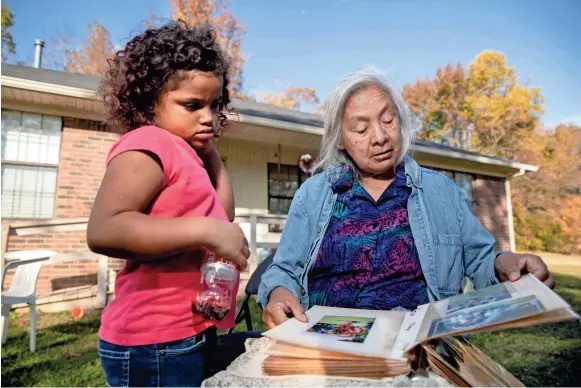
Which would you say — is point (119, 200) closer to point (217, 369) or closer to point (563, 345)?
point (217, 369)

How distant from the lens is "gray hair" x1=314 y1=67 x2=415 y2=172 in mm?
1763

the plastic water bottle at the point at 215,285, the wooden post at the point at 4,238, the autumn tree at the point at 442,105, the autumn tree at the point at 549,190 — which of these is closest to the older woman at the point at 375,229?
the plastic water bottle at the point at 215,285

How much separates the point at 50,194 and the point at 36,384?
4.59m

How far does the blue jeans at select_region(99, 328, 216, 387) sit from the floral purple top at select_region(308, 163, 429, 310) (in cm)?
65

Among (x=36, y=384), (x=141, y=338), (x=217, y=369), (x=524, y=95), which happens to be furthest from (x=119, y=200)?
(x=524, y=95)

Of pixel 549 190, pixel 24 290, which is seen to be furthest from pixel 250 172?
pixel 549 190

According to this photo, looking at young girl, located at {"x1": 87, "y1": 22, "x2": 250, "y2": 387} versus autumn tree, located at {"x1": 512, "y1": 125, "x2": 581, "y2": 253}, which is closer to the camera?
young girl, located at {"x1": 87, "y1": 22, "x2": 250, "y2": 387}

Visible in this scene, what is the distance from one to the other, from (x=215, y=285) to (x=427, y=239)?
0.89 m

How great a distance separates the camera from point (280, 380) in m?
Result: 0.81

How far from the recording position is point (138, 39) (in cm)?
128

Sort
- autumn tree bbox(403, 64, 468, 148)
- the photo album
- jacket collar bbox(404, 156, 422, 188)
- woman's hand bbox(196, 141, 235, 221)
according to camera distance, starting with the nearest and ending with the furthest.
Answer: the photo album → woman's hand bbox(196, 141, 235, 221) → jacket collar bbox(404, 156, 422, 188) → autumn tree bbox(403, 64, 468, 148)

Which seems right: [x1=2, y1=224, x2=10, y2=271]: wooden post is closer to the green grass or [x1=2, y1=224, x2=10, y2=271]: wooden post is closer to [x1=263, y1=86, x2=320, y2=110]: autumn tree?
the green grass

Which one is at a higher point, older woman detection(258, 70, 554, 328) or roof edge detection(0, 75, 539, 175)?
roof edge detection(0, 75, 539, 175)

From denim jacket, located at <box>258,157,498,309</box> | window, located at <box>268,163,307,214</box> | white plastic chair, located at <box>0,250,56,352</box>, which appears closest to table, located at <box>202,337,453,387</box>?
denim jacket, located at <box>258,157,498,309</box>
